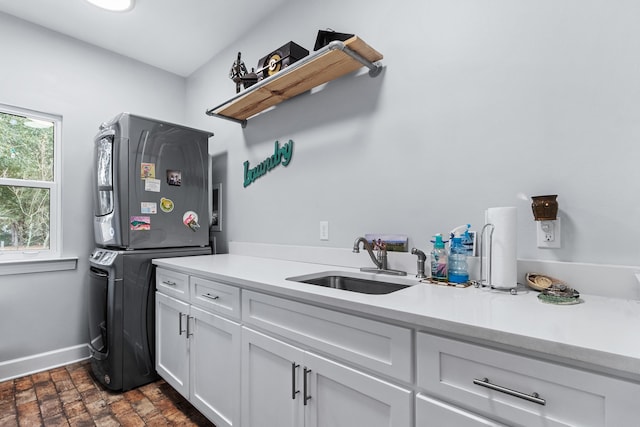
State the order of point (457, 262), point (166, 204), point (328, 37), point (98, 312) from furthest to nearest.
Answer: point (166, 204), point (98, 312), point (328, 37), point (457, 262)

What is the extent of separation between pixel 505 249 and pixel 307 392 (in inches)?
35.2

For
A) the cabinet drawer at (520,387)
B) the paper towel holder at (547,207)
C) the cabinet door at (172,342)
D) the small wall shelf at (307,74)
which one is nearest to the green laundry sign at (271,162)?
the small wall shelf at (307,74)

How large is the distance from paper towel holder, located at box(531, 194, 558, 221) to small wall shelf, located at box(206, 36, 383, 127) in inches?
40.2

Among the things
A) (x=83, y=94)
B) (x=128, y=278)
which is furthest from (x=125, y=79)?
(x=128, y=278)

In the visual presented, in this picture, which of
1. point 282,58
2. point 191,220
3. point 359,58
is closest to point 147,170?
point 191,220

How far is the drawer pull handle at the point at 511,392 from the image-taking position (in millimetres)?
707

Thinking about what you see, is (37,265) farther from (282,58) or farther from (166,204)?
(282,58)

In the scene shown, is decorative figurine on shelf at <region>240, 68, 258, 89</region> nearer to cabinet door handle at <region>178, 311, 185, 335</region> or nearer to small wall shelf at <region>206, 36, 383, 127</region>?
small wall shelf at <region>206, 36, 383, 127</region>

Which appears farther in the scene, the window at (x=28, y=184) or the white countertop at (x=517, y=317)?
the window at (x=28, y=184)

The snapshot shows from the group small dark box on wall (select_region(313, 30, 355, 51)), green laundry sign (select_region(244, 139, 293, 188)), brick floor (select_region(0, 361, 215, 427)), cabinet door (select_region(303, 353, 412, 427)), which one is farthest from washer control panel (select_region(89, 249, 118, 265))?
small dark box on wall (select_region(313, 30, 355, 51))

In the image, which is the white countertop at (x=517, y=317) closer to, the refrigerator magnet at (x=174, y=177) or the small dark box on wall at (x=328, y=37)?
the small dark box on wall at (x=328, y=37)

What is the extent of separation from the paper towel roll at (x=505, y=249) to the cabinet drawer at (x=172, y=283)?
1612 millimetres

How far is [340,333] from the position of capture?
3.59 ft

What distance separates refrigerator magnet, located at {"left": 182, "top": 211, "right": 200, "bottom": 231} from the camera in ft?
8.23
